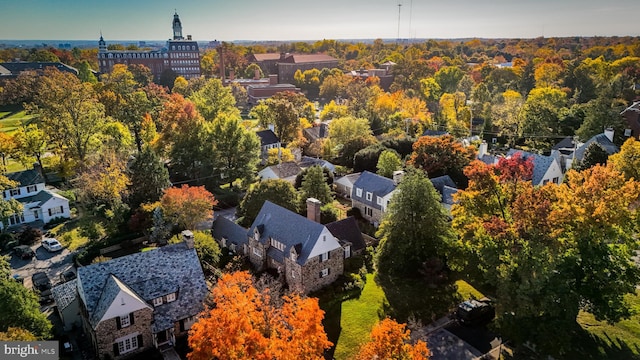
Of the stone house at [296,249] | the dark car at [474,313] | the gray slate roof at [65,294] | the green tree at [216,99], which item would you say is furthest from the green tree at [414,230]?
the green tree at [216,99]

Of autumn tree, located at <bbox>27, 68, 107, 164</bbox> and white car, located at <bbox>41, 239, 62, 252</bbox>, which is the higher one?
autumn tree, located at <bbox>27, 68, 107, 164</bbox>

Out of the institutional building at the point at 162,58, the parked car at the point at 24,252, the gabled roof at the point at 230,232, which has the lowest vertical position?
the parked car at the point at 24,252

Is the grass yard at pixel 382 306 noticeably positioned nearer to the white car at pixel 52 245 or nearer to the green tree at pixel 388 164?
the green tree at pixel 388 164

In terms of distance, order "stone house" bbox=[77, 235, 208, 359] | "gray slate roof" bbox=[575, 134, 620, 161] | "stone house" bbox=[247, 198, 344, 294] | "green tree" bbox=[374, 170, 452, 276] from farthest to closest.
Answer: "gray slate roof" bbox=[575, 134, 620, 161] < "green tree" bbox=[374, 170, 452, 276] < "stone house" bbox=[247, 198, 344, 294] < "stone house" bbox=[77, 235, 208, 359]

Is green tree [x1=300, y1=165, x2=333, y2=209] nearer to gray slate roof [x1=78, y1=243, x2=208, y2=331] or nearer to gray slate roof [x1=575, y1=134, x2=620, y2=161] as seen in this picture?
gray slate roof [x1=78, y1=243, x2=208, y2=331]

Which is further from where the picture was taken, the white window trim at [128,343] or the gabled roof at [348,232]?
the gabled roof at [348,232]

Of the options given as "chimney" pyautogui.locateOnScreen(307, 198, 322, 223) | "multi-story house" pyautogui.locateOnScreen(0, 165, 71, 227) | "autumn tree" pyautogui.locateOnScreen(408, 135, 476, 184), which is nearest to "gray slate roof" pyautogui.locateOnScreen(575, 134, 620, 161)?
"autumn tree" pyautogui.locateOnScreen(408, 135, 476, 184)

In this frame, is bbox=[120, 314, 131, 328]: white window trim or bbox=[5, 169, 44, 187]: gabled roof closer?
bbox=[120, 314, 131, 328]: white window trim

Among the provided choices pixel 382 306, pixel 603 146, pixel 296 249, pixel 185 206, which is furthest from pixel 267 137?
pixel 603 146
